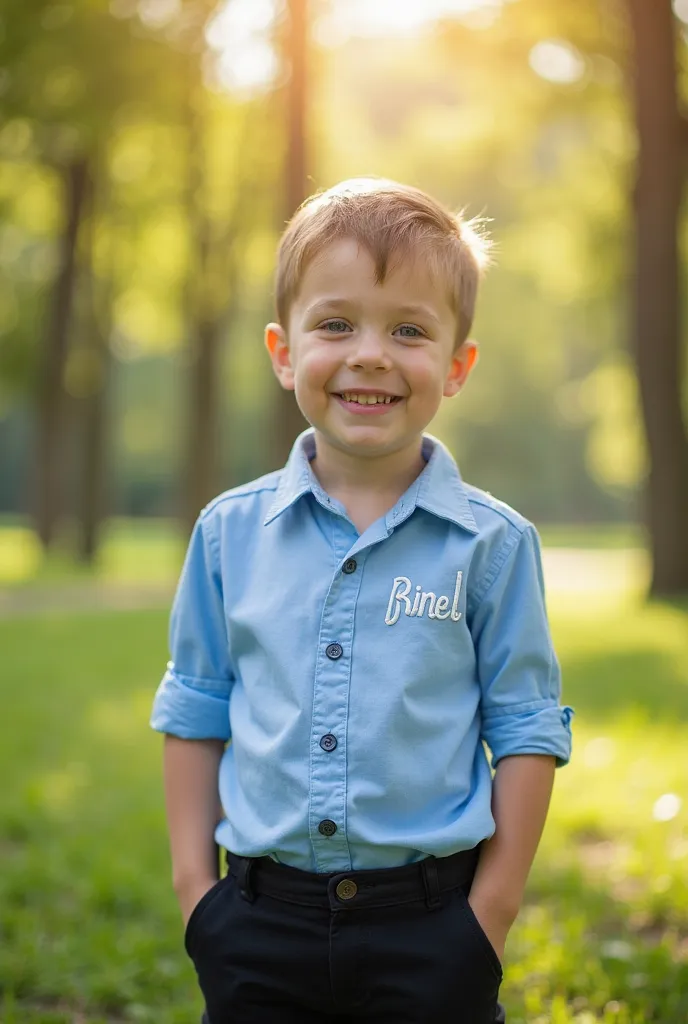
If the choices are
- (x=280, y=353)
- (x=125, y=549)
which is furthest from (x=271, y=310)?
(x=280, y=353)

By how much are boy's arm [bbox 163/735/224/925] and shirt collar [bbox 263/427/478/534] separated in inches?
18.4

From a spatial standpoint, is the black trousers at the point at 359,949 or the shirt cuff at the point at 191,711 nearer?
the black trousers at the point at 359,949

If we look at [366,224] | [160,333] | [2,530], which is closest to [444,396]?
[366,224]

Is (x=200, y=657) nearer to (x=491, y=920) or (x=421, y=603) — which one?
(x=421, y=603)

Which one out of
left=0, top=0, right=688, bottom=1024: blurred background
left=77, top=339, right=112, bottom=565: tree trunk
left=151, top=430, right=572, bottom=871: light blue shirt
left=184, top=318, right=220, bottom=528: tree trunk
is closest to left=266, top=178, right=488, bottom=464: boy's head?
left=151, top=430, right=572, bottom=871: light blue shirt

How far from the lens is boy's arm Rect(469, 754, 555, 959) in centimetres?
184

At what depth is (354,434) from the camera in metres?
1.90

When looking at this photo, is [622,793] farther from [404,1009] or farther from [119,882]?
[404,1009]

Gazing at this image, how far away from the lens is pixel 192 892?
6.50 ft

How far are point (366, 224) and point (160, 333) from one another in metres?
20.4

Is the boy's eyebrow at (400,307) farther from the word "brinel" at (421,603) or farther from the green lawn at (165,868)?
the green lawn at (165,868)

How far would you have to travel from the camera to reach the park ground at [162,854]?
2.85 metres

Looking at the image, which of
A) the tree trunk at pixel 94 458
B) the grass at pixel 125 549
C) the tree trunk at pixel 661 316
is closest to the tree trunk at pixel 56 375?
the tree trunk at pixel 94 458

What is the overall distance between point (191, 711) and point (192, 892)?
32 centimetres
